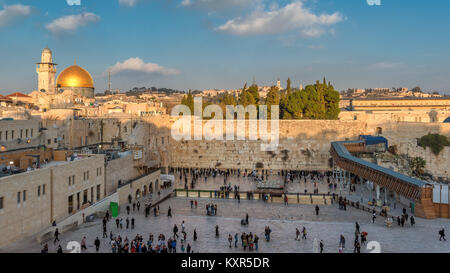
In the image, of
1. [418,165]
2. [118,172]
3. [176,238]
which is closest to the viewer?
[176,238]

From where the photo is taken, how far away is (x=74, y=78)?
160ft

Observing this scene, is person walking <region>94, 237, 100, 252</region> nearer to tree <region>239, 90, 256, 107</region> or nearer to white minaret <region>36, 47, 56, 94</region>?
tree <region>239, 90, 256, 107</region>

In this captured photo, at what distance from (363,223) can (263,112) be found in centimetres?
2169

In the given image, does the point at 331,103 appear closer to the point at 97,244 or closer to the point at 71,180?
the point at 71,180

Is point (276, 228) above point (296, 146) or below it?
below

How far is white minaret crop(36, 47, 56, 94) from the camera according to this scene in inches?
1838

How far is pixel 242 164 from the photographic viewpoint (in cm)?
3272

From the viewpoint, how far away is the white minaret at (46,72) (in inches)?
1838

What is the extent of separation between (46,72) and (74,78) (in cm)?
346

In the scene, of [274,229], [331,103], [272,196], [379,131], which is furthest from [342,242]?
[331,103]

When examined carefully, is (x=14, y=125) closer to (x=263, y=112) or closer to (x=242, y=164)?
(x=242, y=164)

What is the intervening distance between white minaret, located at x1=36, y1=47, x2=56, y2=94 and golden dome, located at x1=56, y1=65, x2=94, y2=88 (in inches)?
46.1

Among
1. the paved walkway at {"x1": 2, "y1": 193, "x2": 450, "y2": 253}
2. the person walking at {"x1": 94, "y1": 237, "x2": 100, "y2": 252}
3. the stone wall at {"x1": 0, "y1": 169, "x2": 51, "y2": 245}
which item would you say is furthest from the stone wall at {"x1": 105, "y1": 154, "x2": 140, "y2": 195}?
the person walking at {"x1": 94, "y1": 237, "x2": 100, "y2": 252}
